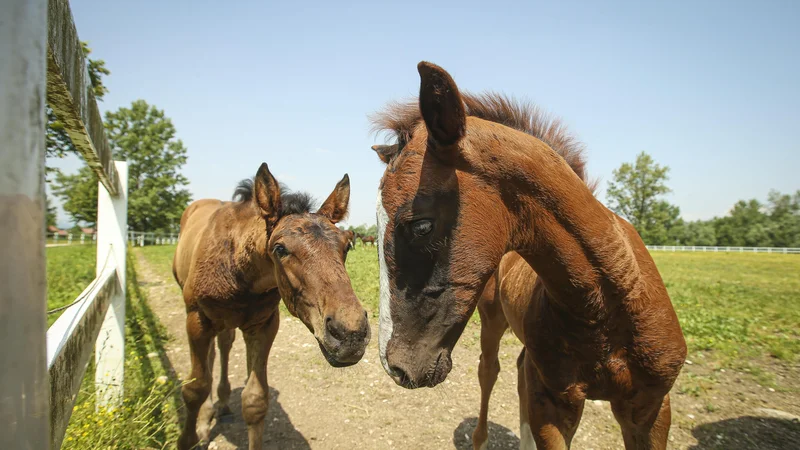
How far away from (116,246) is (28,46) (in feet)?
14.8

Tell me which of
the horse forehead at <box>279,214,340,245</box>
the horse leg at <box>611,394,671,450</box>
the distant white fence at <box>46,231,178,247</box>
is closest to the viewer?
the horse leg at <box>611,394,671,450</box>

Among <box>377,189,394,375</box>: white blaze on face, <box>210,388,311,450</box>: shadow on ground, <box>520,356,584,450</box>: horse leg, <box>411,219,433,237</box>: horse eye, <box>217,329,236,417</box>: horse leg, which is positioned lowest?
<box>210,388,311,450</box>: shadow on ground

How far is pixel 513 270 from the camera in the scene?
3430 mm

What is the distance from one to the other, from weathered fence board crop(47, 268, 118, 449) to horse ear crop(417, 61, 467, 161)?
1654mm

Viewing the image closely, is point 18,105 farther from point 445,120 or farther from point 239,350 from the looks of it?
point 239,350

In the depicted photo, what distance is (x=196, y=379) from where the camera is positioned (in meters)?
3.85

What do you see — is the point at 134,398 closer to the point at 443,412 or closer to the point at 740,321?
the point at 443,412

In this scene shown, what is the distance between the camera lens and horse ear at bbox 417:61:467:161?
5.70 ft

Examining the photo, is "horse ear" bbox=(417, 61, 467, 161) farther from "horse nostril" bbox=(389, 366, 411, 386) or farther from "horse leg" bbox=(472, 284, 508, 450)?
"horse leg" bbox=(472, 284, 508, 450)

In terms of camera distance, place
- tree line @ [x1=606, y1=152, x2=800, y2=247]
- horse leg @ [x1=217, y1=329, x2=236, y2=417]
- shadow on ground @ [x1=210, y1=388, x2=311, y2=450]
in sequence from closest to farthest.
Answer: shadow on ground @ [x1=210, y1=388, x2=311, y2=450]
horse leg @ [x1=217, y1=329, x2=236, y2=417]
tree line @ [x1=606, y1=152, x2=800, y2=247]

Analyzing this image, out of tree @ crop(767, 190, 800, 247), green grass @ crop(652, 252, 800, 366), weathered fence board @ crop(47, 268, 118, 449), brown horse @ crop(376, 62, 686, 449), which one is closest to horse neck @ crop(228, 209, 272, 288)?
weathered fence board @ crop(47, 268, 118, 449)

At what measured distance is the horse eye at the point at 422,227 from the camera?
1819 mm

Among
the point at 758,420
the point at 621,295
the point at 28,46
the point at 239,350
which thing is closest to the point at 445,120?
the point at 621,295

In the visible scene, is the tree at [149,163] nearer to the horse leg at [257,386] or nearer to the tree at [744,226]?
the horse leg at [257,386]
